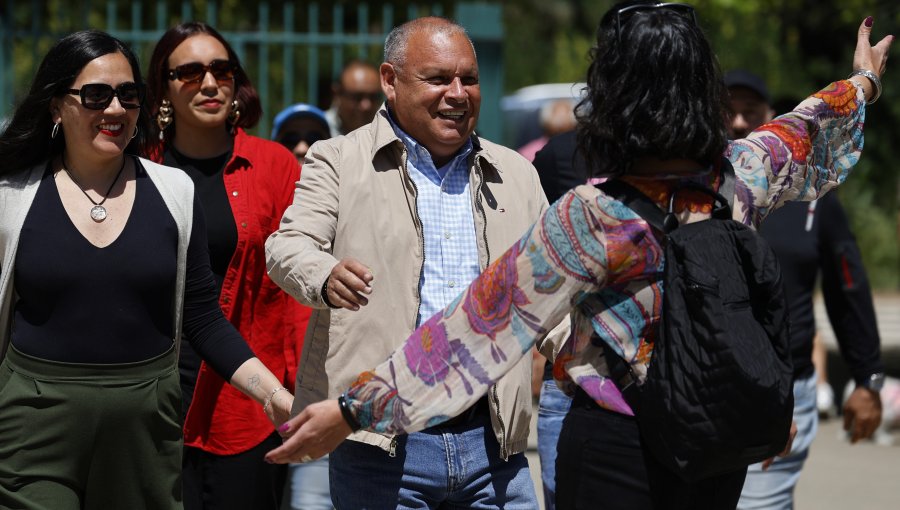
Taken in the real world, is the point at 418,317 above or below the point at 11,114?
below

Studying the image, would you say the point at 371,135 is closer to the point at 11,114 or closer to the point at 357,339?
the point at 357,339

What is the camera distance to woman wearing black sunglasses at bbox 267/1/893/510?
2775mm

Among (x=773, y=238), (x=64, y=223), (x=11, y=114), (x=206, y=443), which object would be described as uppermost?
(x=11, y=114)

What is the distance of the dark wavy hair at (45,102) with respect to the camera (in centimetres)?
368

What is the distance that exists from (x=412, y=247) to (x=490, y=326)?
768 mm

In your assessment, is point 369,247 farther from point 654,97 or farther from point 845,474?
point 845,474

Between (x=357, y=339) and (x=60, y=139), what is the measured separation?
42.7 inches

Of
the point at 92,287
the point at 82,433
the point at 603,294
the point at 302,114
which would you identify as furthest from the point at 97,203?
the point at 302,114

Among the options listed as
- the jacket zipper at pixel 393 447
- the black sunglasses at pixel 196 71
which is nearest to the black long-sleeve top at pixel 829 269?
the black sunglasses at pixel 196 71

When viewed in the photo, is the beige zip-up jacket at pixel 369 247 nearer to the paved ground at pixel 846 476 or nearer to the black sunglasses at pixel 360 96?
the black sunglasses at pixel 360 96

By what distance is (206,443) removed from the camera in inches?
173

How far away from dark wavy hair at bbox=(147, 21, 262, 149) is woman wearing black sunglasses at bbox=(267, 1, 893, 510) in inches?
83.3

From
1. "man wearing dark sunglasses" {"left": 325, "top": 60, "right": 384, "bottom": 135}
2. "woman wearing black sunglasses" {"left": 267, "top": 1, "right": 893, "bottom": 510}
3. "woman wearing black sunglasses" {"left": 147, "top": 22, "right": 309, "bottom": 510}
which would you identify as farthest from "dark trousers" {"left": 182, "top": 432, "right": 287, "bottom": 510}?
"man wearing dark sunglasses" {"left": 325, "top": 60, "right": 384, "bottom": 135}

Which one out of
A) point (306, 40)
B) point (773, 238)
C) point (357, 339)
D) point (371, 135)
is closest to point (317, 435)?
point (357, 339)
